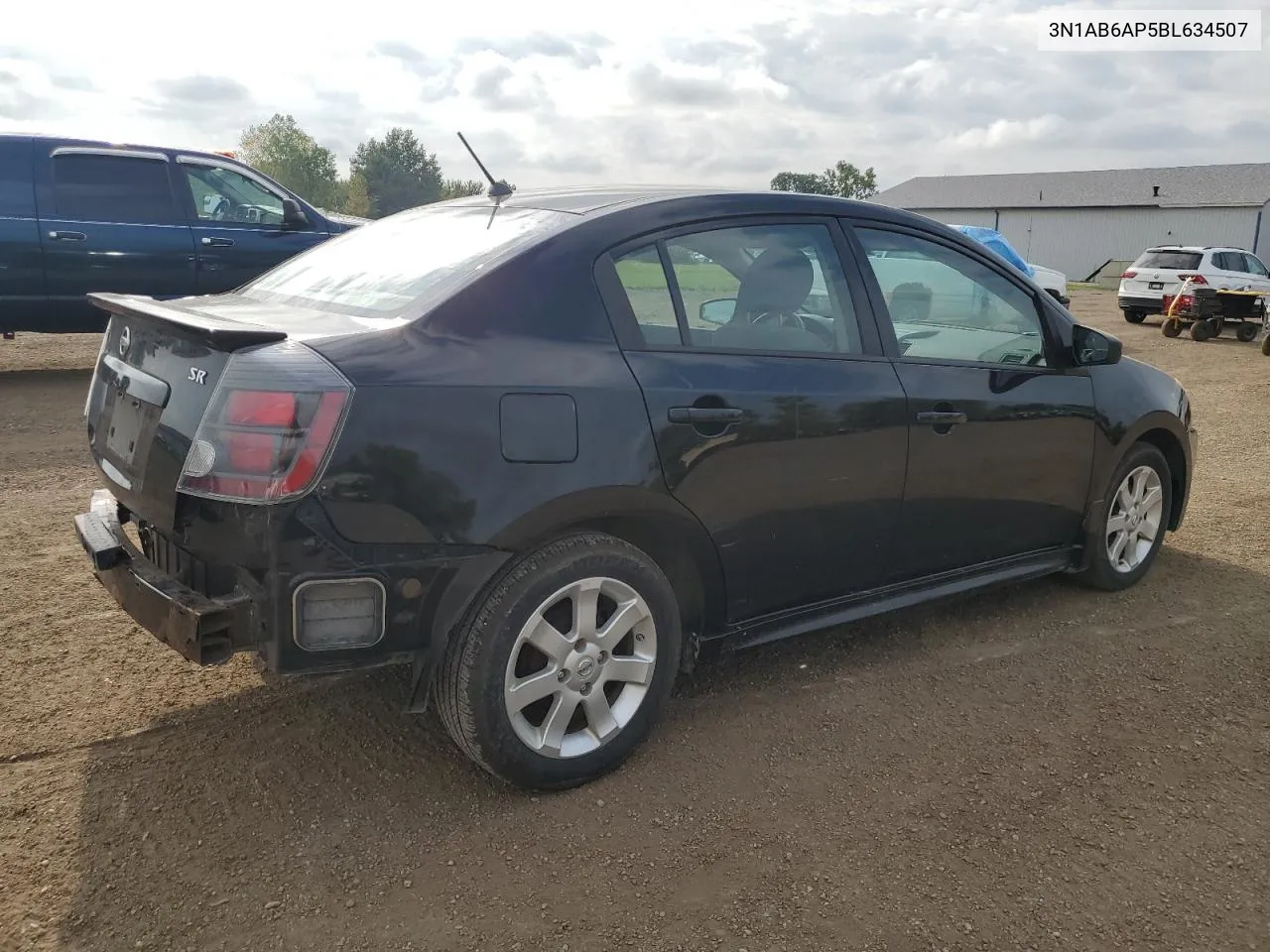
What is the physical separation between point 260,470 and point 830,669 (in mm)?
2226

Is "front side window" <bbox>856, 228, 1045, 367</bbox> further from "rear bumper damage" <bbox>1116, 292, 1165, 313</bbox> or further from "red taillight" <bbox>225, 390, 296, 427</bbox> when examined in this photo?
"rear bumper damage" <bbox>1116, 292, 1165, 313</bbox>

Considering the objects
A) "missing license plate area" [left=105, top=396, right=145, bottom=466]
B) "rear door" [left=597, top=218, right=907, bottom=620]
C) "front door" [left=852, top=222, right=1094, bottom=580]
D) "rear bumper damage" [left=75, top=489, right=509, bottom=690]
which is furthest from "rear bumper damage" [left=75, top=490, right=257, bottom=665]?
"front door" [left=852, top=222, right=1094, bottom=580]

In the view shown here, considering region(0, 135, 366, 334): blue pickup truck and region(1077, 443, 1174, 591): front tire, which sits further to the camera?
region(0, 135, 366, 334): blue pickup truck

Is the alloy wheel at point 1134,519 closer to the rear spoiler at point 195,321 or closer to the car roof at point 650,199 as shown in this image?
the car roof at point 650,199

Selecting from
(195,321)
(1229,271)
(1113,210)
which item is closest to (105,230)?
(195,321)

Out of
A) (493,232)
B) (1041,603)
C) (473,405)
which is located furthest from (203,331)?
(1041,603)

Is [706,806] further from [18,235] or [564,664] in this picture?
[18,235]

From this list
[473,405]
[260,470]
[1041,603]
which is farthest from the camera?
[1041,603]

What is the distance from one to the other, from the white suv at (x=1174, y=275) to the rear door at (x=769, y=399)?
20.0 m

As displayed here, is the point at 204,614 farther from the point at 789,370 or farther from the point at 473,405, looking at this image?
the point at 789,370

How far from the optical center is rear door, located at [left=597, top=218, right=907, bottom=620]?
305 cm

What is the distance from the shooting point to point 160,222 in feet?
29.5

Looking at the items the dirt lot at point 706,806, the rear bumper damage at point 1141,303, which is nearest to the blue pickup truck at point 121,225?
the dirt lot at point 706,806

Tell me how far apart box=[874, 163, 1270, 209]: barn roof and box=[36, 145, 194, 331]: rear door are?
45691 mm
